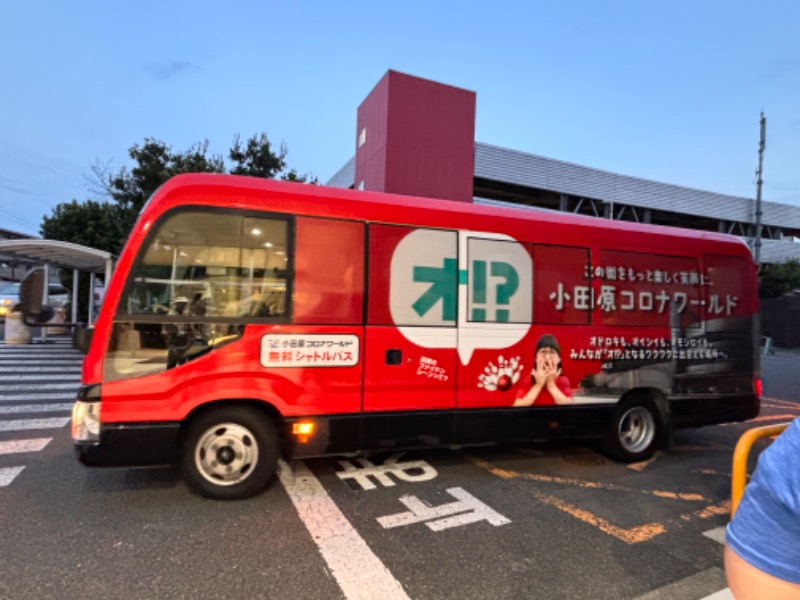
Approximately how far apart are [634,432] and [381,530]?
3315 millimetres

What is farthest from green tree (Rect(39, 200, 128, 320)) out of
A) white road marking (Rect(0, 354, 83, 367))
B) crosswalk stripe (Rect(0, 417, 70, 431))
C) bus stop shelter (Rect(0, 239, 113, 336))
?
crosswalk stripe (Rect(0, 417, 70, 431))

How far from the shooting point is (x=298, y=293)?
408cm

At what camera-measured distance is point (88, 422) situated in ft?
12.3

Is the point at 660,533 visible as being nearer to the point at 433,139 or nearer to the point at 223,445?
the point at 223,445

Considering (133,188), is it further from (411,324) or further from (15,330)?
(411,324)

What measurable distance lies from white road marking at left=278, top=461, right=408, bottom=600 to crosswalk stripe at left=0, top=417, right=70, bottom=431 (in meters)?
3.86

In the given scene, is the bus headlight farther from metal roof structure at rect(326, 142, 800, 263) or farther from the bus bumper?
metal roof structure at rect(326, 142, 800, 263)

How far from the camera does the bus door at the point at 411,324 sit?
4289 millimetres

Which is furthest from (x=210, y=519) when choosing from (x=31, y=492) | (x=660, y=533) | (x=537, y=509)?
(x=660, y=533)

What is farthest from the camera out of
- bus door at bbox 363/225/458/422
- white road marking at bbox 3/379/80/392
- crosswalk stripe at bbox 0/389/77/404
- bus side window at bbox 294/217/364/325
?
white road marking at bbox 3/379/80/392

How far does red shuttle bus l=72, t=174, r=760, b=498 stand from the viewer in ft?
12.6

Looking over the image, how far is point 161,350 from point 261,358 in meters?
0.75

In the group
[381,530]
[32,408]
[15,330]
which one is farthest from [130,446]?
[15,330]

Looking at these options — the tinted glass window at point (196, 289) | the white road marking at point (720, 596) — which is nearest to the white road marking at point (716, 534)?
the white road marking at point (720, 596)
